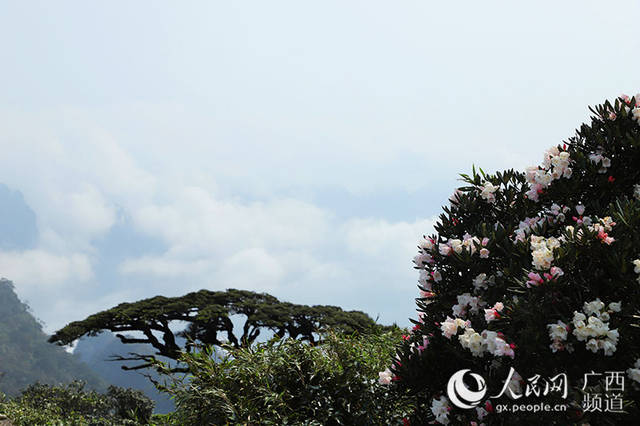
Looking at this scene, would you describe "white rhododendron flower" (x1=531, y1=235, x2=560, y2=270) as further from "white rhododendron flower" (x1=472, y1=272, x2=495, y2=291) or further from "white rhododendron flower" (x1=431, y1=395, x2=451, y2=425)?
"white rhododendron flower" (x1=431, y1=395, x2=451, y2=425)

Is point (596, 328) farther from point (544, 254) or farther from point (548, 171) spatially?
point (548, 171)

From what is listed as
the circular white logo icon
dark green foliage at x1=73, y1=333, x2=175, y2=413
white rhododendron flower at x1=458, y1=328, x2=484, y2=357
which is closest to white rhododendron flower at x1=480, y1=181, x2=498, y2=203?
white rhododendron flower at x1=458, y1=328, x2=484, y2=357

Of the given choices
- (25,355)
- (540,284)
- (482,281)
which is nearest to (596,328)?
(540,284)

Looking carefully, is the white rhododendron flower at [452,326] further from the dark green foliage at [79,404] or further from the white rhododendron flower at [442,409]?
the dark green foliage at [79,404]

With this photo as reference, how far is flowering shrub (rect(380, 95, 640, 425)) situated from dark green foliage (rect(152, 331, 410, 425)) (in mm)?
872

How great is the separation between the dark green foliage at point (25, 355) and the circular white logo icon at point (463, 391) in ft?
228

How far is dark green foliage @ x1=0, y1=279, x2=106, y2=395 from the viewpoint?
66.9m

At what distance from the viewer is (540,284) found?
4.00m

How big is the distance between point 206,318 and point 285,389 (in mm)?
15414

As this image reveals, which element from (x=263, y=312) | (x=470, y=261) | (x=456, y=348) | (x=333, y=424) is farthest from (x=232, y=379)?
(x=263, y=312)

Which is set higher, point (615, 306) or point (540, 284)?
point (540, 284)

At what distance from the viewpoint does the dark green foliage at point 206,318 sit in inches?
786

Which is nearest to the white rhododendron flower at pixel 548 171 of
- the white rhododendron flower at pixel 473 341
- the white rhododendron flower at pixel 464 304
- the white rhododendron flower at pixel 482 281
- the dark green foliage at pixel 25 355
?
the white rhododendron flower at pixel 482 281

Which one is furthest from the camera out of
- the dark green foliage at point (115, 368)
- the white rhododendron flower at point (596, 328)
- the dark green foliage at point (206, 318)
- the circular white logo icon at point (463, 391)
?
the dark green foliage at point (115, 368)
